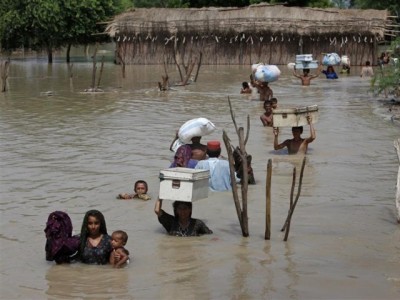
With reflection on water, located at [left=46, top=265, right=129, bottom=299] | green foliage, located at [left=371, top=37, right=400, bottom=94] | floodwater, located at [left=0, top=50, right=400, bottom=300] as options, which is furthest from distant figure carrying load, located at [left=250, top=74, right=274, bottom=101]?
reflection on water, located at [left=46, top=265, right=129, bottom=299]

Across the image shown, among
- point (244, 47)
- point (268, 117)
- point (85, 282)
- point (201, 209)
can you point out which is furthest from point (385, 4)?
point (85, 282)

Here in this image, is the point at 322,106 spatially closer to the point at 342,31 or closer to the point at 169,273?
the point at 169,273

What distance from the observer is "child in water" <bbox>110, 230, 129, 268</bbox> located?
660 cm

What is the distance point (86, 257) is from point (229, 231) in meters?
1.65

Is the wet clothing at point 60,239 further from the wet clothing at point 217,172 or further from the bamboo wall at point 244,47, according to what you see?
the bamboo wall at point 244,47

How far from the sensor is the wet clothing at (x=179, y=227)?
7520 mm

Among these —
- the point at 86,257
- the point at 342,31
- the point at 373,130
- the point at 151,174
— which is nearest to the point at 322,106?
the point at 373,130

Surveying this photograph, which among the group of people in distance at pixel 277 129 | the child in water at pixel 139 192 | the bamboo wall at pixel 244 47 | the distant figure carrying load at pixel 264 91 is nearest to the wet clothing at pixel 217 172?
the child in water at pixel 139 192

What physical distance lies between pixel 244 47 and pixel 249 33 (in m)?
0.91

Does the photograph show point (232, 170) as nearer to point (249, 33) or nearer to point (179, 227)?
point (179, 227)

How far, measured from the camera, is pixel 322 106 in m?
18.6

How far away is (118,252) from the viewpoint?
6.62 m

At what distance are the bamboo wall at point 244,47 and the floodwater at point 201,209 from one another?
16.4m

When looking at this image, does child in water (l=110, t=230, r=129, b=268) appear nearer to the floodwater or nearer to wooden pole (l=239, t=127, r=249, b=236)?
the floodwater
